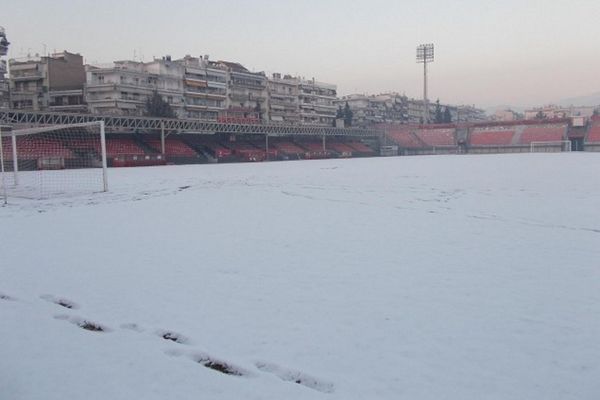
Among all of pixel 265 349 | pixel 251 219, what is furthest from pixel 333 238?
pixel 265 349

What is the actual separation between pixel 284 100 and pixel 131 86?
116 ft

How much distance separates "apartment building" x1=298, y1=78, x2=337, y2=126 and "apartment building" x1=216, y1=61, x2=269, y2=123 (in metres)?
10.1

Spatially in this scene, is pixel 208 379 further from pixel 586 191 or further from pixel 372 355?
pixel 586 191

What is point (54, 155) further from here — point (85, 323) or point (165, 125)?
point (85, 323)

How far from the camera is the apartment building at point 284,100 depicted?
95.2m

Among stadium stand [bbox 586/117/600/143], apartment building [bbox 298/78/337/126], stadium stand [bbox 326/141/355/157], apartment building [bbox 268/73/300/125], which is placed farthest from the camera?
apartment building [bbox 298/78/337/126]

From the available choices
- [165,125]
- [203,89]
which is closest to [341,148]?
[203,89]

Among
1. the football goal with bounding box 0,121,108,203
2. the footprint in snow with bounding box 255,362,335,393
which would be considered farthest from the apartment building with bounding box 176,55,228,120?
the footprint in snow with bounding box 255,362,335,393

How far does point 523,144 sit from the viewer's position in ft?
256

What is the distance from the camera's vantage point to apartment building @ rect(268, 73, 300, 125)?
9519 cm

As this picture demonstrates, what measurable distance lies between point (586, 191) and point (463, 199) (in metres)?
5.41

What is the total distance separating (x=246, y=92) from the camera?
89.5 meters

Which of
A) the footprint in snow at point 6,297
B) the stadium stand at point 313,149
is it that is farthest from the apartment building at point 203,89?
the footprint in snow at point 6,297

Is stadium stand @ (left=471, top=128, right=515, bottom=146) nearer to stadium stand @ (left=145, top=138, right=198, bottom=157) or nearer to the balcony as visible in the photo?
stadium stand @ (left=145, top=138, right=198, bottom=157)
